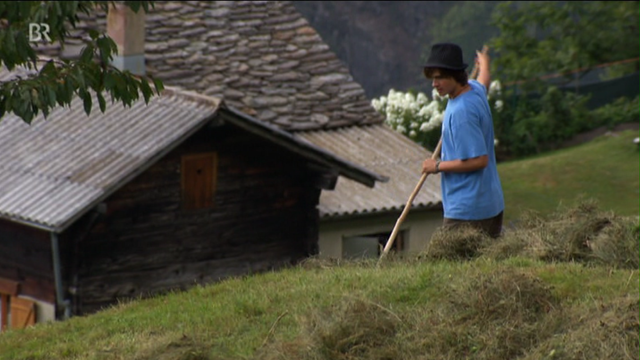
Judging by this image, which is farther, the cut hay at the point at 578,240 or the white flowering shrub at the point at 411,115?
the white flowering shrub at the point at 411,115

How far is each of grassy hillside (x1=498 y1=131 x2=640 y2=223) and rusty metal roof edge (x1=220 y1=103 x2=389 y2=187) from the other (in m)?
6.28

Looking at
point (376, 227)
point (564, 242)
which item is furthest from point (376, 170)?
point (564, 242)

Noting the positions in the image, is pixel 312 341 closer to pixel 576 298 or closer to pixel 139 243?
pixel 576 298

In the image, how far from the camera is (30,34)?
624 centimetres

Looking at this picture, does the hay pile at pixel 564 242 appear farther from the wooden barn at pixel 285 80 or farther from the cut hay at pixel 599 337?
the wooden barn at pixel 285 80

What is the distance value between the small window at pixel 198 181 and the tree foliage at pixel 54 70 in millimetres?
9691

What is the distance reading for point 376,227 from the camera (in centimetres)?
1970

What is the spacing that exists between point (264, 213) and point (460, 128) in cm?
884

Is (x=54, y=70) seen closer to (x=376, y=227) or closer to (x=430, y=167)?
(x=430, y=167)

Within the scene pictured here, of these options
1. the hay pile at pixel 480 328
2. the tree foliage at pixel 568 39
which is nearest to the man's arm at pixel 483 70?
the hay pile at pixel 480 328

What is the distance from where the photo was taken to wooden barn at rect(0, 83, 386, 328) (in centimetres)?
1505

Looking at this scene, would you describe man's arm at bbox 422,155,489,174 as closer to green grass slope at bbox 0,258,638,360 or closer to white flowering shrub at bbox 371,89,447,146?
green grass slope at bbox 0,258,638,360

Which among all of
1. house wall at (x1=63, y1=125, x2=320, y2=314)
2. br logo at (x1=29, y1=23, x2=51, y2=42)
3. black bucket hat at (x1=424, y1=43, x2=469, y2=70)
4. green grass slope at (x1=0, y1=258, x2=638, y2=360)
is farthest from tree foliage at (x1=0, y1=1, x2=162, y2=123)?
house wall at (x1=63, y1=125, x2=320, y2=314)

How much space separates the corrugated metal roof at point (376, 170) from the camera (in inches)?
752
